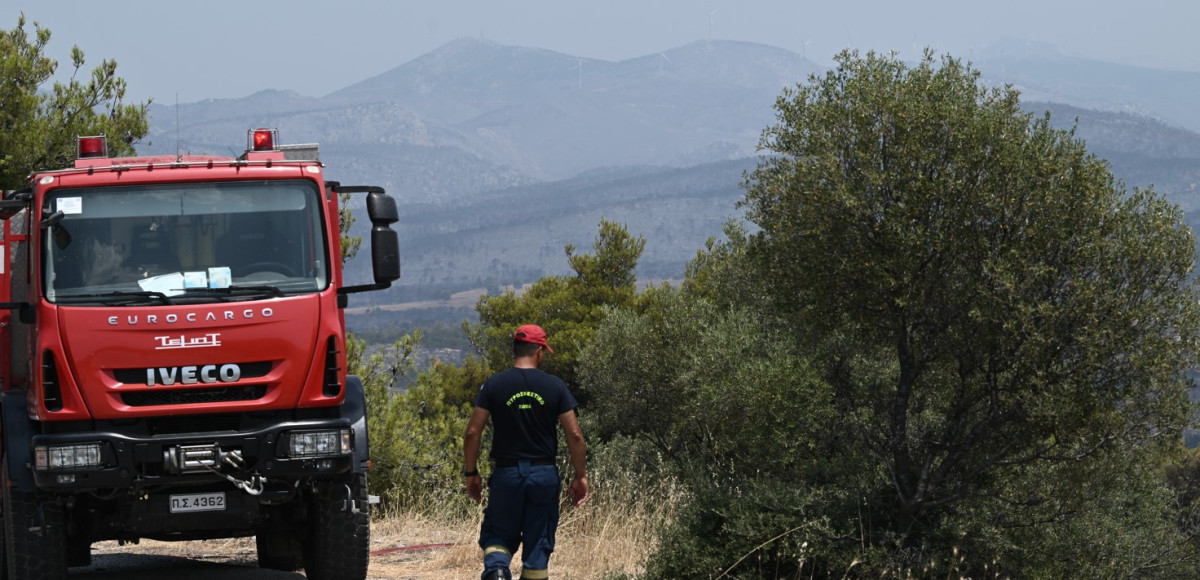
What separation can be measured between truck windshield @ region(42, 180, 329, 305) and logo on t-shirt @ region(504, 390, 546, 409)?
78.7 inches

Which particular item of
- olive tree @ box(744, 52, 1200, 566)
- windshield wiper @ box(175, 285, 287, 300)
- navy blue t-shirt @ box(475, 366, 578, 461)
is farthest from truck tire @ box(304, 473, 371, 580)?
olive tree @ box(744, 52, 1200, 566)

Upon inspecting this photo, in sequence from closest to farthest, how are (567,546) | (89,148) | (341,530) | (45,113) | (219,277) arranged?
1. (219,277)
2. (341,530)
3. (89,148)
4. (567,546)
5. (45,113)

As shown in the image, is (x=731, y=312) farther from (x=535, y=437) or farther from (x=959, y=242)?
(x=535, y=437)

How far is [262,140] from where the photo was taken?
33.5 feet

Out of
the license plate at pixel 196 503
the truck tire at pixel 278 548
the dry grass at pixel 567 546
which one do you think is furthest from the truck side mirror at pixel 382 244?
the dry grass at pixel 567 546

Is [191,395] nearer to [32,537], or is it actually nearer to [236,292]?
[236,292]

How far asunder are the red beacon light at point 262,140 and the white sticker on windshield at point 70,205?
1.58 metres

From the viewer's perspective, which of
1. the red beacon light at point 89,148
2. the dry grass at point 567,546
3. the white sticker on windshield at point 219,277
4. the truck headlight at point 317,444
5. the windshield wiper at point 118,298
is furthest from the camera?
Result: the dry grass at point 567,546

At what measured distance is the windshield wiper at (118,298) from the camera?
8.63 m

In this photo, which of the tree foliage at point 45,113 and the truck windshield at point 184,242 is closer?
the truck windshield at point 184,242

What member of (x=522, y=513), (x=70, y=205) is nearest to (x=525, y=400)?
(x=522, y=513)

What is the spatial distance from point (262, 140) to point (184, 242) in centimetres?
146

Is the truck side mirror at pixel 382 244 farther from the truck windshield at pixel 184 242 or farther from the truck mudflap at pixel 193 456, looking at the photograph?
the truck mudflap at pixel 193 456

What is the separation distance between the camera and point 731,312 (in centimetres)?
2245
